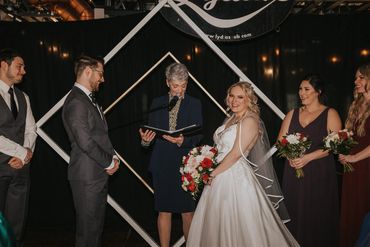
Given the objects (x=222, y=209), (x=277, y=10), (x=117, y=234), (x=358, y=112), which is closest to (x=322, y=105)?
(x=358, y=112)

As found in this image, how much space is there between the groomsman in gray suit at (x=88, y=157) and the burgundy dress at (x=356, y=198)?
1952 millimetres

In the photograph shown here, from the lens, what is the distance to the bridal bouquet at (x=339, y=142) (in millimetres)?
3051

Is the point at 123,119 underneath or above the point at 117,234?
above

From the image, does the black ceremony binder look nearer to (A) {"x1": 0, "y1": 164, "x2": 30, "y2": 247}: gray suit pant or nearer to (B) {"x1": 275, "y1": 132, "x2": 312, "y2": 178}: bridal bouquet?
(B) {"x1": 275, "y1": 132, "x2": 312, "y2": 178}: bridal bouquet

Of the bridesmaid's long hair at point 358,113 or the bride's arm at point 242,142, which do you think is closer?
the bride's arm at point 242,142

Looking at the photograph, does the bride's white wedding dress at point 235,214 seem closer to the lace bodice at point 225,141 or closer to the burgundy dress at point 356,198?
the lace bodice at point 225,141

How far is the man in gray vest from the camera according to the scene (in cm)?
314

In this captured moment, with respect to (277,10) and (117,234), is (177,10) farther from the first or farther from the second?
(117,234)

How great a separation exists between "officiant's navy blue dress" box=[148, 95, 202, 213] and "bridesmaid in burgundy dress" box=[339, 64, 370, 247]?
4.23 ft

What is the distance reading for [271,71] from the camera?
4547mm

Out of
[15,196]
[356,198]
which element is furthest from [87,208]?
[356,198]

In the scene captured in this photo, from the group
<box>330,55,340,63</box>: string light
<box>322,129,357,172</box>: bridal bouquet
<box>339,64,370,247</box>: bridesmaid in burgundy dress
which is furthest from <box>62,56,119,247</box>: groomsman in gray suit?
<box>330,55,340,63</box>: string light

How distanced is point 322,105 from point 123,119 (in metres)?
2.29

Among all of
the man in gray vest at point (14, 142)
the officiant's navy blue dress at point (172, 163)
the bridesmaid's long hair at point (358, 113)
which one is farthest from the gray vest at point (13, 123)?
the bridesmaid's long hair at point (358, 113)
